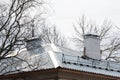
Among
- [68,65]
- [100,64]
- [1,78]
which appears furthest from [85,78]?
[1,78]

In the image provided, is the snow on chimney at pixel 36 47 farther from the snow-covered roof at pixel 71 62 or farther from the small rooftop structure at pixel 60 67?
the snow-covered roof at pixel 71 62

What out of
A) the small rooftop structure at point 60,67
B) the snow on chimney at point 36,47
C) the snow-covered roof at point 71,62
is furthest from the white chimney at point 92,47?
the snow on chimney at point 36,47

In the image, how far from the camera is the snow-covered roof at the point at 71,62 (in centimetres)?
2883

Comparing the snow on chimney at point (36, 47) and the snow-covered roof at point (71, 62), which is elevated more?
the snow on chimney at point (36, 47)

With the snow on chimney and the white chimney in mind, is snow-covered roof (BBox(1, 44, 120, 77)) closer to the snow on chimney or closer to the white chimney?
the snow on chimney

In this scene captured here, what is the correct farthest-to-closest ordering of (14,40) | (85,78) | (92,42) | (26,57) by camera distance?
(92,42) → (26,57) → (85,78) → (14,40)

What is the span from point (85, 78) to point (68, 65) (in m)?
1.63

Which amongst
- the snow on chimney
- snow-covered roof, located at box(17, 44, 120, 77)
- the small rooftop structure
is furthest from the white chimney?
the snow on chimney

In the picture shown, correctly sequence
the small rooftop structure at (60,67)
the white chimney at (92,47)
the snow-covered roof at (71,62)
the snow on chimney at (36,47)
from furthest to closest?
1. the white chimney at (92,47)
2. the snow on chimney at (36,47)
3. the snow-covered roof at (71,62)
4. the small rooftop structure at (60,67)

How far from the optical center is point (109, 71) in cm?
3195

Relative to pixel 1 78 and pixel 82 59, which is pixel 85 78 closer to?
pixel 82 59

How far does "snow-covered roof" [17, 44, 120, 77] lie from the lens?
28.8 meters

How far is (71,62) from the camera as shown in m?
29.5

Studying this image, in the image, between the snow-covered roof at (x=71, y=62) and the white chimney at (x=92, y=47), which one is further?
the white chimney at (x=92, y=47)
